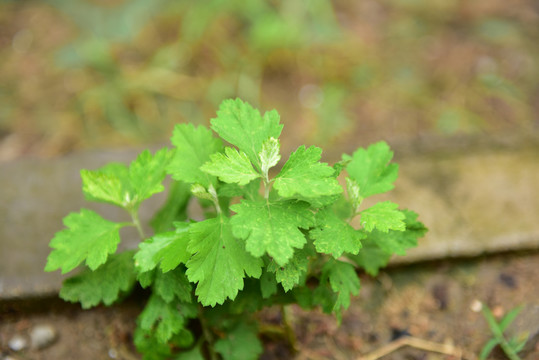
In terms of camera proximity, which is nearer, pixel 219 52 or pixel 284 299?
pixel 284 299

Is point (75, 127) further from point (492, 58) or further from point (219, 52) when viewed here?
point (492, 58)

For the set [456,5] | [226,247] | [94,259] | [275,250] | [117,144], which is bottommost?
[117,144]

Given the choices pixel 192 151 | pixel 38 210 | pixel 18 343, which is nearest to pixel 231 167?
pixel 192 151

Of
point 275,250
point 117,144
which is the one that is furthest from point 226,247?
point 117,144

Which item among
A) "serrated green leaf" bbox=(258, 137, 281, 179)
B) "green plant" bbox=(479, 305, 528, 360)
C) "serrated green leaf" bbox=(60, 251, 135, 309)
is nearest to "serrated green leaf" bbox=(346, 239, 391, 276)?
"serrated green leaf" bbox=(258, 137, 281, 179)

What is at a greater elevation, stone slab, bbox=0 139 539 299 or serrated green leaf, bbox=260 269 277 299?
serrated green leaf, bbox=260 269 277 299

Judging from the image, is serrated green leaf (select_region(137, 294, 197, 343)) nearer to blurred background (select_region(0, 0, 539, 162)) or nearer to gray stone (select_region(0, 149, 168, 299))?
gray stone (select_region(0, 149, 168, 299))
